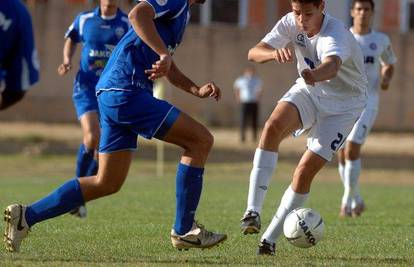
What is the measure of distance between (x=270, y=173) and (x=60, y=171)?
63.8 feet

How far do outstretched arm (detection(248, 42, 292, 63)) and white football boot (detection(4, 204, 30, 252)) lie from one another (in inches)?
83.6

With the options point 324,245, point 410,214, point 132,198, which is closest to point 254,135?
point 132,198

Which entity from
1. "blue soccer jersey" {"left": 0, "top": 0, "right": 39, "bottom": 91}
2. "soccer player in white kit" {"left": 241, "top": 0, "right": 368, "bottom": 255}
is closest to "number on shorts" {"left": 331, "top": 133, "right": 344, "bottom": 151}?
"soccer player in white kit" {"left": 241, "top": 0, "right": 368, "bottom": 255}

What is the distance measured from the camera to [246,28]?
37000 millimetres

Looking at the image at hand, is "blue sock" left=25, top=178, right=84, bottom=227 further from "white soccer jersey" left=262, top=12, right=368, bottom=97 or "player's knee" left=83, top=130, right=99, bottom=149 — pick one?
"player's knee" left=83, top=130, right=99, bottom=149

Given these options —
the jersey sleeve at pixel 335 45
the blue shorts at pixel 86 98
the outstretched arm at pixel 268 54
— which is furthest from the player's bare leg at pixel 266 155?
the blue shorts at pixel 86 98

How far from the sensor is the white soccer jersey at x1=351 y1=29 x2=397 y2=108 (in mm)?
14445

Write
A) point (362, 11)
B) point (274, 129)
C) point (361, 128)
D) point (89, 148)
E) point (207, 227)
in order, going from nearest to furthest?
point (274, 129)
point (207, 227)
point (89, 148)
point (362, 11)
point (361, 128)

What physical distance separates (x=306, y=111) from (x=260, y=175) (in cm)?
61

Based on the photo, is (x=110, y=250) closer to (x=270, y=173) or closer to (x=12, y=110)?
(x=270, y=173)

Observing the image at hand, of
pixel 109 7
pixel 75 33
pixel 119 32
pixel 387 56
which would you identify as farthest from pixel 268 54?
pixel 387 56

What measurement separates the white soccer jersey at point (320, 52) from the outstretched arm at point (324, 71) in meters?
0.29

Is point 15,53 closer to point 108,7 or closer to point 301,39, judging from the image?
point 301,39

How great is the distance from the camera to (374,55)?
14.5 meters
